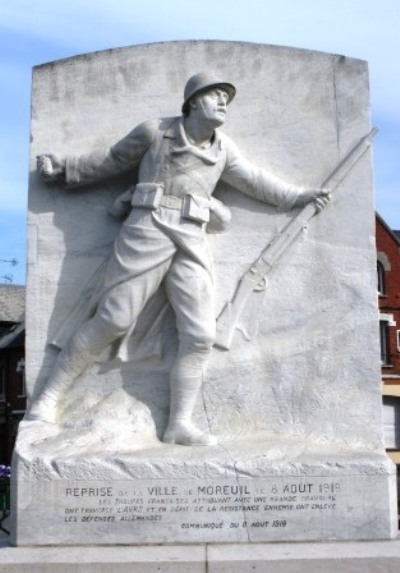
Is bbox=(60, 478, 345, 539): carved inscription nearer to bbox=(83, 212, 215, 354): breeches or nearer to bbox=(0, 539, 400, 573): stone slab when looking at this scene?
bbox=(0, 539, 400, 573): stone slab

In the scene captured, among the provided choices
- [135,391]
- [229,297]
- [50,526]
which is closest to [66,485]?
[50,526]

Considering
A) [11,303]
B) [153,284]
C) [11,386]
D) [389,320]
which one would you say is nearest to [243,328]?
[153,284]

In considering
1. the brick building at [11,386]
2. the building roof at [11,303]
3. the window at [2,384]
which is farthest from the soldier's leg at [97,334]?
the building roof at [11,303]

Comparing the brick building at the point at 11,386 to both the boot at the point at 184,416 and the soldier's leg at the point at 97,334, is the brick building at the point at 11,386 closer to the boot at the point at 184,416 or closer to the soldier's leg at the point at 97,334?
the soldier's leg at the point at 97,334

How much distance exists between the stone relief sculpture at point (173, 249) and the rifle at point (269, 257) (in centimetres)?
15

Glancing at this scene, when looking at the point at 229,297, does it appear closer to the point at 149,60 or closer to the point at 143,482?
the point at 143,482

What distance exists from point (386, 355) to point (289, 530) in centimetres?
2294

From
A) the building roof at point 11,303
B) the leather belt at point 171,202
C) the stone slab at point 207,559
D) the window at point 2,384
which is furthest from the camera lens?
the building roof at point 11,303

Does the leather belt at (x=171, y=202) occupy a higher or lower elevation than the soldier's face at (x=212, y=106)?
lower

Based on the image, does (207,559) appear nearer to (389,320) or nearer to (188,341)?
(188,341)

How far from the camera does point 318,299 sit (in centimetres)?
640

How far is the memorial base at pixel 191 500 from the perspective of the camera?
5625 millimetres

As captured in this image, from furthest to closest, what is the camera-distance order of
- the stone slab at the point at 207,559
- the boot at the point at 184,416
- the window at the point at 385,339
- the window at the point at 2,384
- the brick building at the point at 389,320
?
the window at the point at 2,384 → the window at the point at 385,339 → the brick building at the point at 389,320 → the boot at the point at 184,416 → the stone slab at the point at 207,559

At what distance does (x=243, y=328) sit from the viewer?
629 cm
